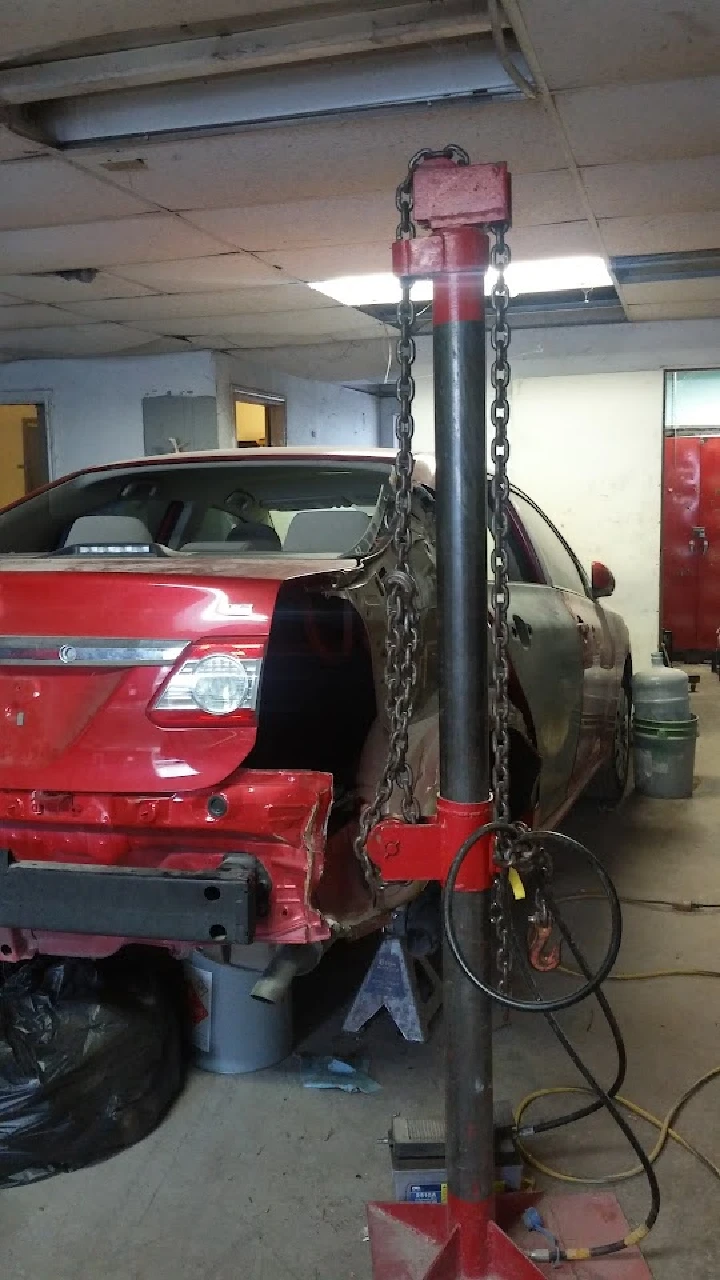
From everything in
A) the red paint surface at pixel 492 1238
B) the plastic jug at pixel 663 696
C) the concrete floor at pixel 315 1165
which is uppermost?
the plastic jug at pixel 663 696

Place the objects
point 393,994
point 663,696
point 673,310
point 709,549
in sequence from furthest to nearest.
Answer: point 709,549
point 673,310
point 663,696
point 393,994

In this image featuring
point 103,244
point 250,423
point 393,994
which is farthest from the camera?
point 250,423

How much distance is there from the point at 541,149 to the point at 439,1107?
2.91 metres

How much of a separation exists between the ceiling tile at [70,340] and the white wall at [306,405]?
0.85 metres

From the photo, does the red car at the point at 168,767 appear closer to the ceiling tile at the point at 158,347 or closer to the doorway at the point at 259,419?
the ceiling tile at the point at 158,347

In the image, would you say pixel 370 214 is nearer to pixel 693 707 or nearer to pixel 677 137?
pixel 677 137

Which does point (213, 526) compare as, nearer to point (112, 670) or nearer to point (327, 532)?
point (327, 532)

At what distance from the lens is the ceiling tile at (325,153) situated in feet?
9.66

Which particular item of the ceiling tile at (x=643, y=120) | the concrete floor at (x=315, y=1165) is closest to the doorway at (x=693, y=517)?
the ceiling tile at (x=643, y=120)

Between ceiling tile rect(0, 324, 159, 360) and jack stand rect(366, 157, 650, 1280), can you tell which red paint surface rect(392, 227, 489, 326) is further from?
ceiling tile rect(0, 324, 159, 360)

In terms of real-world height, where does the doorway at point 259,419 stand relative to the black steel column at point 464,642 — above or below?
above

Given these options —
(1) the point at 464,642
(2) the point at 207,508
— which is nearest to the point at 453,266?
(1) the point at 464,642

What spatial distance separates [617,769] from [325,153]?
301 cm

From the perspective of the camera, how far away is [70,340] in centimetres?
685
